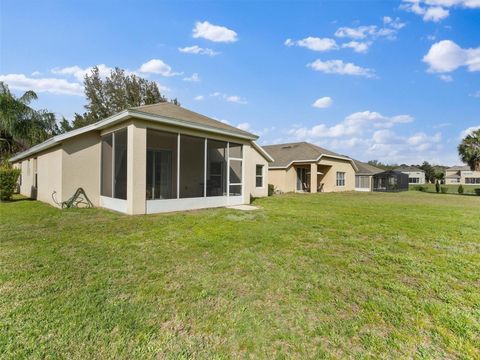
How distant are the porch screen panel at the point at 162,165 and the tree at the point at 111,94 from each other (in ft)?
75.9

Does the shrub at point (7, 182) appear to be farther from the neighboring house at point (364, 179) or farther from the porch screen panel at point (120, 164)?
the neighboring house at point (364, 179)

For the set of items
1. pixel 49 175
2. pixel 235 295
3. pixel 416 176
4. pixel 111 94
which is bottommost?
pixel 235 295

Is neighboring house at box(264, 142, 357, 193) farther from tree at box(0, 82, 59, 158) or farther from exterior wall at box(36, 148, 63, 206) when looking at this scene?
tree at box(0, 82, 59, 158)

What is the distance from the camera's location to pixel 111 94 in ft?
103

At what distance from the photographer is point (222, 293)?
10.8 feet

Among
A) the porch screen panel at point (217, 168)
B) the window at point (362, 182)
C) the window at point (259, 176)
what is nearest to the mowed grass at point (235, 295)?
the porch screen panel at point (217, 168)

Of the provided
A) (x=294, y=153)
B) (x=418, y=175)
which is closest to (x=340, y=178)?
(x=294, y=153)

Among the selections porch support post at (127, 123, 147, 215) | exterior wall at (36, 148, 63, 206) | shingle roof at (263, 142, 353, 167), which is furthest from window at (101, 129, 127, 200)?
shingle roof at (263, 142, 353, 167)

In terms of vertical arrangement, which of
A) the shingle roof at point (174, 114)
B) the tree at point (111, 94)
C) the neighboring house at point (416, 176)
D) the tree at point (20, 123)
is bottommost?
the neighboring house at point (416, 176)

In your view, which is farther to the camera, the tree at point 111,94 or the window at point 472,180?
the window at point 472,180

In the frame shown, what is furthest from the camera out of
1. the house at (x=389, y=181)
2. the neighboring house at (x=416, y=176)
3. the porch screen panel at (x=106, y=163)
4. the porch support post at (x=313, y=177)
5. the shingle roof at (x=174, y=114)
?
the neighboring house at (x=416, y=176)

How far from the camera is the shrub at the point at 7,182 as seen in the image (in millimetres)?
12153

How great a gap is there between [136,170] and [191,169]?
14.2 ft

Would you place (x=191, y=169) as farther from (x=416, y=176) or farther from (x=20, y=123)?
(x=416, y=176)
